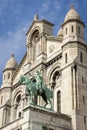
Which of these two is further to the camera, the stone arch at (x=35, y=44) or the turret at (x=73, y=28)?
the stone arch at (x=35, y=44)

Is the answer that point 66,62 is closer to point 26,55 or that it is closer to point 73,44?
point 73,44

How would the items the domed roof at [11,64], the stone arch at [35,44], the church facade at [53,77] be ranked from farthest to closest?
the domed roof at [11,64]
the stone arch at [35,44]
the church facade at [53,77]

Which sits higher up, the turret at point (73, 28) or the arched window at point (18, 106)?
the turret at point (73, 28)

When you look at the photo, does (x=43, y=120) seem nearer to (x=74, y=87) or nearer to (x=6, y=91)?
(x=74, y=87)

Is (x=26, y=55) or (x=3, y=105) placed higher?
(x=26, y=55)

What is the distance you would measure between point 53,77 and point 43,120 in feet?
34.0

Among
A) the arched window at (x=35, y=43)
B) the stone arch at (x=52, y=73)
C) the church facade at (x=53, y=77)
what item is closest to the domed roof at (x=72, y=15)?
the church facade at (x=53, y=77)

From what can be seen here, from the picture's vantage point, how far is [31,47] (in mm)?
52062

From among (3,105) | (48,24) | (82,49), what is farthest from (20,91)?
(82,49)

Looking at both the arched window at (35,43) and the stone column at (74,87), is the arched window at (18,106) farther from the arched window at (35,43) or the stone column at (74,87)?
the stone column at (74,87)

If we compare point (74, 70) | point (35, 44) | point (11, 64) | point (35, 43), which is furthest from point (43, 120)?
point (11, 64)

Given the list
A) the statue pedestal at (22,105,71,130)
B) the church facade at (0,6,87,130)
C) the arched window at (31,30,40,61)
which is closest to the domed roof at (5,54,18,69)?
the church facade at (0,6,87,130)

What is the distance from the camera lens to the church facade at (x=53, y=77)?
121 ft

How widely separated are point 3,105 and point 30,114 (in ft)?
58.7
